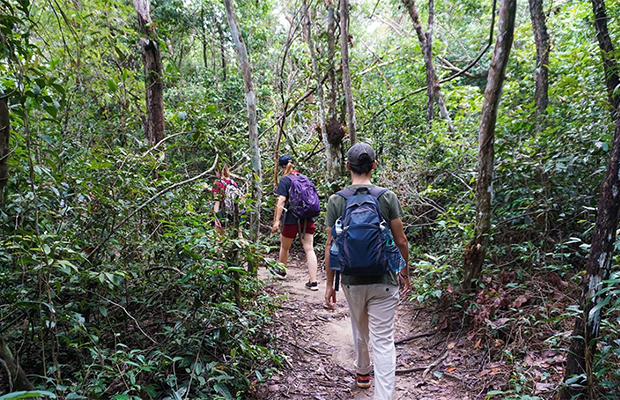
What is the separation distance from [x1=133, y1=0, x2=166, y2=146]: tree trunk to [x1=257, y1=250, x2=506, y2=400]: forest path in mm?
2859

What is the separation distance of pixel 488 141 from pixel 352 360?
2.78m

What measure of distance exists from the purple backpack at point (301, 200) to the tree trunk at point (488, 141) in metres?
2.37

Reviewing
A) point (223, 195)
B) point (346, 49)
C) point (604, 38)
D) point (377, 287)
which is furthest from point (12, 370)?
point (604, 38)

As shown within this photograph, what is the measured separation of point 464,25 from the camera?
15641 millimetres

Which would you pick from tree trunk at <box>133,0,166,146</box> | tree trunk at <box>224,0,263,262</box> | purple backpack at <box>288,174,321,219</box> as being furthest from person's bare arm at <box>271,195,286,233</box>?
tree trunk at <box>133,0,166,146</box>

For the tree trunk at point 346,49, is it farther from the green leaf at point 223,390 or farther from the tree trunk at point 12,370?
the tree trunk at point 12,370

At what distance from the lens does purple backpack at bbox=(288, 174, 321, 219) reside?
5664 millimetres

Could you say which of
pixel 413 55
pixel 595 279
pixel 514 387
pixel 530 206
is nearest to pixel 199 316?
pixel 514 387

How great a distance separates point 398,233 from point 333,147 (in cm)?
501

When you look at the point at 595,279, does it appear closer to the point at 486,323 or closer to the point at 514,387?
the point at 514,387

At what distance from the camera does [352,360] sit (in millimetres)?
4066

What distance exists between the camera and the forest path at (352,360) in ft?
11.0

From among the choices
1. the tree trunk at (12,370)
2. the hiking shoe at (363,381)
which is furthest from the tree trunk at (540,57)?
the tree trunk at (12,370)

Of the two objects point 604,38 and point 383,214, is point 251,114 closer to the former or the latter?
point 383,214
